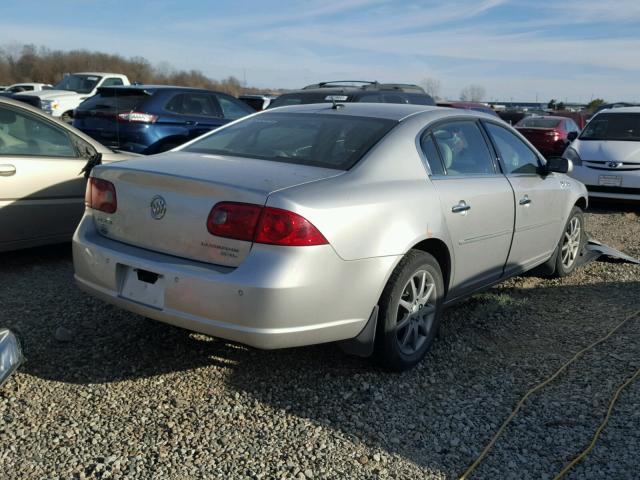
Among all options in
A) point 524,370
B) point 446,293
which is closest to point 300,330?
point 446,293

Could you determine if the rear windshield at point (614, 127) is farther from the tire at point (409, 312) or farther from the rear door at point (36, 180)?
the rear door at point (36, 180)

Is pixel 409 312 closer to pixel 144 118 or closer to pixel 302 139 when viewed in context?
pixel 302 139

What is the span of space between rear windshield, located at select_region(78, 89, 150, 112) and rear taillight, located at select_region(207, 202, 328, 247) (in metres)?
6.28

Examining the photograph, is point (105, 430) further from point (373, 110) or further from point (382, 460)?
point (373, 110)

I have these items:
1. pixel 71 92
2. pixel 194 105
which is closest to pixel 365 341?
pixel 194 105

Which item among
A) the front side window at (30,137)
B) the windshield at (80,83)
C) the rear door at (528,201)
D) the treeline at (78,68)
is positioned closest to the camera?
the rear door at (528,201)

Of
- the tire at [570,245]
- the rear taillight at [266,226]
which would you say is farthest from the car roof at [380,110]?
the tire at [570,245]

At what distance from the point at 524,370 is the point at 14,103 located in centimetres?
456

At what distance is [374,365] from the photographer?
3.83 meters

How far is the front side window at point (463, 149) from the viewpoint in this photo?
4.29m

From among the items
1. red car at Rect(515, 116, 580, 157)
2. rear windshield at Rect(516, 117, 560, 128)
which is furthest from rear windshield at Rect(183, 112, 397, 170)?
rear windshield at Rect(516, 117, 560, 128)

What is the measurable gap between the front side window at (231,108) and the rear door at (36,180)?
15.7 ft

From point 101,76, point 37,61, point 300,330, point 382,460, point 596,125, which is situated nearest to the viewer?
point 382,460

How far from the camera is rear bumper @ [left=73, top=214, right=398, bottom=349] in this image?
311cm
